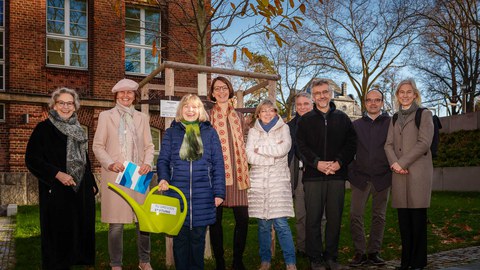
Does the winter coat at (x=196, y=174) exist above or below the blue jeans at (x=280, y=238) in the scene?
above

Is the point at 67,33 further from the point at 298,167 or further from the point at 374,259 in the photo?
the point at 374,259

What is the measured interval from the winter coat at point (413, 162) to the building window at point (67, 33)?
1393 cm

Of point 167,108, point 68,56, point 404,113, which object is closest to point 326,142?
point 404,113

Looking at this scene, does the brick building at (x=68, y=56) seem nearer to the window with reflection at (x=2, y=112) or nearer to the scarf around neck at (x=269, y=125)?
the window with reflection at (x=2, y=112)

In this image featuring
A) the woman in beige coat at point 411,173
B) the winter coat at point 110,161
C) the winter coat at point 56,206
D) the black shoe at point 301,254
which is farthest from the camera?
the black shoe at point 301,254

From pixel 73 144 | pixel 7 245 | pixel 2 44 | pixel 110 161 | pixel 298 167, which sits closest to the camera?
pixel 73 144

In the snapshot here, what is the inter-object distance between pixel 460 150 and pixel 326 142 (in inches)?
642

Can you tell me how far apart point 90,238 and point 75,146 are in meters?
0.98

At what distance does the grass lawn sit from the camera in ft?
22.2

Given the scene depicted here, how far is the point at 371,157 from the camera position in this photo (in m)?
6.43

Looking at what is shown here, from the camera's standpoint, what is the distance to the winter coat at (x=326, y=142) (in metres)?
6.02

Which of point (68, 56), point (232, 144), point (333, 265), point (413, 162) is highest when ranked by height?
point (68, 56)

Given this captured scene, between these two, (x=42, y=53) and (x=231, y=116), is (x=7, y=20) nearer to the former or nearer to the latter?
(x=42, y=53)

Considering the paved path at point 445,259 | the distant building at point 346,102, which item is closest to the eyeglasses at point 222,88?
the paved path at point 445,259
